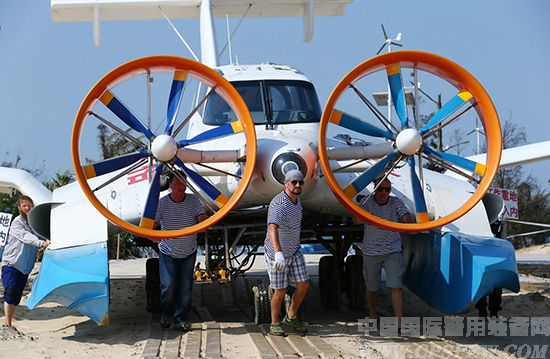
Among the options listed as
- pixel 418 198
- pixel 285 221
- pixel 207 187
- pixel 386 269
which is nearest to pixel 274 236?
pixel 285 221

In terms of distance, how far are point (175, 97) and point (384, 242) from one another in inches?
102

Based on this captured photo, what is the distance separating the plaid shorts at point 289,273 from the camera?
26.8ft

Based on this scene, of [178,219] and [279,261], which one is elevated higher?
[178,219]

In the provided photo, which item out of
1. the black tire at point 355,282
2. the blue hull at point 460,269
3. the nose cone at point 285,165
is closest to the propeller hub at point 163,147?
the nose cone at point 285,165

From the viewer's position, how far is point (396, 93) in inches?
338

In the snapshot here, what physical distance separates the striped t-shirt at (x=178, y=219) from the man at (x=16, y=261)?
4.39ft

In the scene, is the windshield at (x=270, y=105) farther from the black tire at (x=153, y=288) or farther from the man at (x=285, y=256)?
the black tire at (x=153, y=288)

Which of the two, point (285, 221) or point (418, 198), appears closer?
point (285, 221)

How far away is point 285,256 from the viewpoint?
8234 mm

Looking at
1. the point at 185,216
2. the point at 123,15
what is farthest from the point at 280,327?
the point at 123,15

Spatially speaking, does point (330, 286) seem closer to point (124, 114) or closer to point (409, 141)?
point (409, 141)

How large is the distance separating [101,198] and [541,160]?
21.0 ft

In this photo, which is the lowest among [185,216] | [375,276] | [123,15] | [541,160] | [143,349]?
Result: [143,349]

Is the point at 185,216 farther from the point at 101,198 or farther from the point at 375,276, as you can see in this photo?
the point at 375,276
